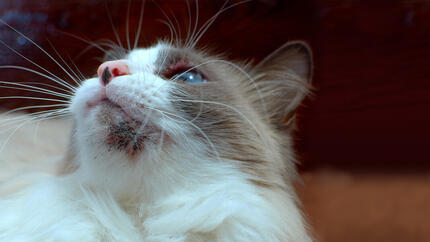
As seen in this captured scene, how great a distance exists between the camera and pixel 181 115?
735 mm

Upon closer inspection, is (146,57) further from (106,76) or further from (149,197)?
(149,197)

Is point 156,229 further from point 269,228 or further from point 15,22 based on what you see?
point 15,22

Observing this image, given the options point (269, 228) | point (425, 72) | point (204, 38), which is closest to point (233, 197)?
point (269, 228)

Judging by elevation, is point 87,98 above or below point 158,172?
above

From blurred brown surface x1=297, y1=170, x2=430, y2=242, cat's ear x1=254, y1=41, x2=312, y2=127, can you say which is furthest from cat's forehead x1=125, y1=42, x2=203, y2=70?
blurred brown surface x1=297, y1=170, x2=430, y2=242

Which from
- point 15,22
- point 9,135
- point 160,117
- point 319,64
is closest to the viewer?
point 160,117

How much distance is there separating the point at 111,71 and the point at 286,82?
50 centimetres

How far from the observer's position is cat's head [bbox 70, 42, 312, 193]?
0.68 metres

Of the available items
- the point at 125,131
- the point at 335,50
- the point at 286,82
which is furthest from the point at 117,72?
the point at 335,50

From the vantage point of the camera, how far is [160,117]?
68 cm

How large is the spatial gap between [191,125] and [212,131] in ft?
0.17

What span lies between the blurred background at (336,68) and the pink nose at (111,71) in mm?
279

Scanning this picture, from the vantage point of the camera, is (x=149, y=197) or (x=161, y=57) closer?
(x=149, y=197)

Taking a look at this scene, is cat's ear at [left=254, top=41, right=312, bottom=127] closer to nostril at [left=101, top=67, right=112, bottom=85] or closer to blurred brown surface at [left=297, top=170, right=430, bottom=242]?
blurred brown surface at [left=297, top=170, right=430, bottom=242]
